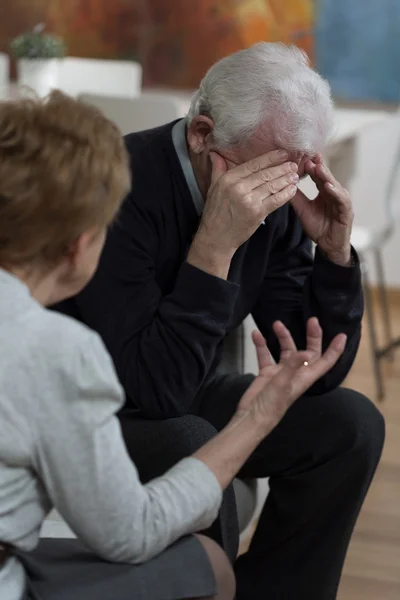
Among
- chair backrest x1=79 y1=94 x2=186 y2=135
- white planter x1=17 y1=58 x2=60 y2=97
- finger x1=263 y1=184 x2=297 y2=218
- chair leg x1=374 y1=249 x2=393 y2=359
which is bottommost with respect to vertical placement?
chair leg x1=374 y1=249 x2=393 y2=359

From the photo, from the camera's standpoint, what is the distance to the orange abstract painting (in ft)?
15.3

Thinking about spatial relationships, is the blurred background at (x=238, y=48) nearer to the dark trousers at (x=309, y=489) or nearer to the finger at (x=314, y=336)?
the dark trousers at (x=309, y=489)

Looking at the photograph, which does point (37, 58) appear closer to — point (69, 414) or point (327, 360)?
point (327, 360)

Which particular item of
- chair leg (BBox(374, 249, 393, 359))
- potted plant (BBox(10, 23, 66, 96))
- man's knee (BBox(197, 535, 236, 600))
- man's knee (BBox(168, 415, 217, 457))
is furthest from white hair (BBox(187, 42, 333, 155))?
potted plant (BBox(10, 23, 66, 96))

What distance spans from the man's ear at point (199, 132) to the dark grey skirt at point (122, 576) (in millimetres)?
695

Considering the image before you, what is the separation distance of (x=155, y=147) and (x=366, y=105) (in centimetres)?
318

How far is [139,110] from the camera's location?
124 inches

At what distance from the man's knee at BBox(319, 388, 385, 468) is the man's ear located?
52cm

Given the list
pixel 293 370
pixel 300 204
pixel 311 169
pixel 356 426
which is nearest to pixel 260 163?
pixel 311 169

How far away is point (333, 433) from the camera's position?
1.77 metres

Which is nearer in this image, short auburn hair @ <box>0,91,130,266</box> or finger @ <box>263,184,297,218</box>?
short auburn hair @ <box>0,91,130,266</box>

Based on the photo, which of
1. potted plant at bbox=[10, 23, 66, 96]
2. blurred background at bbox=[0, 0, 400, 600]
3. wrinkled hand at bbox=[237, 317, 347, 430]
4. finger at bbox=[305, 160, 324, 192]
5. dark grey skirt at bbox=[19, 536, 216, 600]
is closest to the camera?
dark grey skirt at bbox=[19, 536, 216, 600]

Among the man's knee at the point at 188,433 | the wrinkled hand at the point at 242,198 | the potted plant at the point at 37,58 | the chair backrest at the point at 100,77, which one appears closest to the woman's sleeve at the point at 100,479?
the man's knee at the point at 188,433

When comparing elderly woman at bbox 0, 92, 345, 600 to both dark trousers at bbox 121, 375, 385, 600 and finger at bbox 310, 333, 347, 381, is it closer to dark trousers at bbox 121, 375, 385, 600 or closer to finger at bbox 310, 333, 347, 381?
finger at bbox 310, 333, 347, 381
